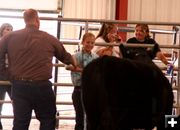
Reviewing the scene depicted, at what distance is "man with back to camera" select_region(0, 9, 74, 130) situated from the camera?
4273 mm

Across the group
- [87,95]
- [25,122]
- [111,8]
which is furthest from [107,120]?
[111,8]

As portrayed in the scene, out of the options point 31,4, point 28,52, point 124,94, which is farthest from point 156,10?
point 124,94

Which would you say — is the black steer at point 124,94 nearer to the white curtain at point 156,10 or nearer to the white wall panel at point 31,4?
the white wall panel at point 31,4

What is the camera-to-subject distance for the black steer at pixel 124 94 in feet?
9.16

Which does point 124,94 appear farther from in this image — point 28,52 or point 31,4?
point 31,4

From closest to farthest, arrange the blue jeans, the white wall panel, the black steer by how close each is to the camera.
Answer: the black steer
the blue jeans
the white wall panel

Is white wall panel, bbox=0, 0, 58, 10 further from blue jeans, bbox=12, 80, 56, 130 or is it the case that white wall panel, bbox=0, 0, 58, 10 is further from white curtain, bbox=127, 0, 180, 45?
blue jeans, bbox=12, 80, 56, 130

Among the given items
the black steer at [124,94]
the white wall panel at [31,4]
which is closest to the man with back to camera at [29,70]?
Result: the black steer at [124,94]

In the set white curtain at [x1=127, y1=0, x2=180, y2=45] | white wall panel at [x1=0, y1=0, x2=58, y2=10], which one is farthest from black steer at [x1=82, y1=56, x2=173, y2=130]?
white curtain at [x1=127, y1=0, x2=180, y2=45]

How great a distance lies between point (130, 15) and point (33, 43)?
8.29 m

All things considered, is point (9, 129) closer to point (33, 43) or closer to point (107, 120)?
point (33, 43)

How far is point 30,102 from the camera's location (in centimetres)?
430

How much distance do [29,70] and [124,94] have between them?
170 centimetres

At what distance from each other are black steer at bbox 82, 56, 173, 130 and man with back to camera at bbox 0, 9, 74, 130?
141cm
